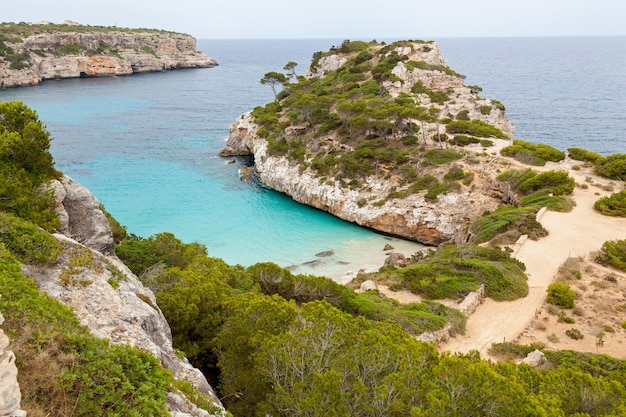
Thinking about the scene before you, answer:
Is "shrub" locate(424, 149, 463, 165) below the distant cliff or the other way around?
below

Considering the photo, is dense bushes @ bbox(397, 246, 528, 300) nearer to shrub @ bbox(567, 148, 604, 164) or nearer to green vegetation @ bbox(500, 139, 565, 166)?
green vegetation @ bbox(500, 139, 565, 166)

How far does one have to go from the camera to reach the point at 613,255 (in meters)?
21.6

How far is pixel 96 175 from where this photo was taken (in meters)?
42.9

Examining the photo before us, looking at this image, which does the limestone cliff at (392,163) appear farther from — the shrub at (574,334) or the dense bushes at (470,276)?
the shrub at (574,334)

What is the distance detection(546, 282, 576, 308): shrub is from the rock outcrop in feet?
65.4

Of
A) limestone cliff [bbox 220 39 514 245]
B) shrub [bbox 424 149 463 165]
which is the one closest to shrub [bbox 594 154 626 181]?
limestone cliff [bbox 220 39 514 245]

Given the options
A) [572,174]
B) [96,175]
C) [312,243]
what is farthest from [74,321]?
[96,175]

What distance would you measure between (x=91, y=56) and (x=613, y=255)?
127 meters

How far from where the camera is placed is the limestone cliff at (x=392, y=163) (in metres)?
32.3

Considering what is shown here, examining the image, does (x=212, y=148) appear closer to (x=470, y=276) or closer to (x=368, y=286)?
(x=368, y=286)

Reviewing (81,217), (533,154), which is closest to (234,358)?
(81,217)

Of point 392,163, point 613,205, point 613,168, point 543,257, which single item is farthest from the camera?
point 392,163

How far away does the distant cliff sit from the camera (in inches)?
3766

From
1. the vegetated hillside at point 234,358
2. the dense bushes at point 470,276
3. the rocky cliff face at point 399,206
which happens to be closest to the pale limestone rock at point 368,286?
the dense bushes at point 470,276
